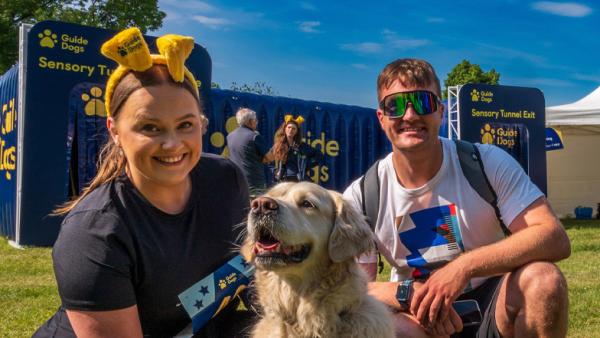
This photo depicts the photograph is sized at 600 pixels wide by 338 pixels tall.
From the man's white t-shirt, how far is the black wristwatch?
0.56 ft

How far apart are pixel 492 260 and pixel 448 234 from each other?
0.34 m

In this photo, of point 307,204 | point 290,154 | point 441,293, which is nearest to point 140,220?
point 307,204

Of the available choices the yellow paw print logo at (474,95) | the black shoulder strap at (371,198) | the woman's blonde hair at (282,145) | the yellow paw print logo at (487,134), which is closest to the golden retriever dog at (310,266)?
the black shoulder strap at (371,198)

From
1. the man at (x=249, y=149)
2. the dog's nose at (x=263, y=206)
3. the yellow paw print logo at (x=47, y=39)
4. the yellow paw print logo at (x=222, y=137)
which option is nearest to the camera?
the dog's nose at (x=263, y=206)

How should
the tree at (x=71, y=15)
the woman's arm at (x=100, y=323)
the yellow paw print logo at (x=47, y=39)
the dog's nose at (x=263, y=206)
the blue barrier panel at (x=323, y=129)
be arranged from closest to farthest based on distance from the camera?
the woman's arm at (x=100, y=323), the dog's nose at (x=263, y=206), the yellow paw print logo at (x=47, y=39), the blue barrier panel at (x=323, y=129), the tree at (x=71, y=15)

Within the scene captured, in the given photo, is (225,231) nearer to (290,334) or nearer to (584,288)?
(290,334)

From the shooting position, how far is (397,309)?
2957 millimetres

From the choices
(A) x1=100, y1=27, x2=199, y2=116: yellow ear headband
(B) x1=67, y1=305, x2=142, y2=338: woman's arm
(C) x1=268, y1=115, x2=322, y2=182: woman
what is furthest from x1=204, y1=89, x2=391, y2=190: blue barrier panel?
(B) x1=67, y1=305, x2=142, y2=338: woman's arm

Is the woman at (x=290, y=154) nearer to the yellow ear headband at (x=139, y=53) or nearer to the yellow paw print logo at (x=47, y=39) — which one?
the yellow paw print logo at (x=47, y=39)

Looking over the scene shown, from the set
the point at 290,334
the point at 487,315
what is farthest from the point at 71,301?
the point at 487,315

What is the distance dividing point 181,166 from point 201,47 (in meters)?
6.82

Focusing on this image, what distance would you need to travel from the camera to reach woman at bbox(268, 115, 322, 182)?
9.02 meters

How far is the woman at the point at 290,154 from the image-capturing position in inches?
355

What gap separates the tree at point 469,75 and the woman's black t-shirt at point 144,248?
32818 mm
